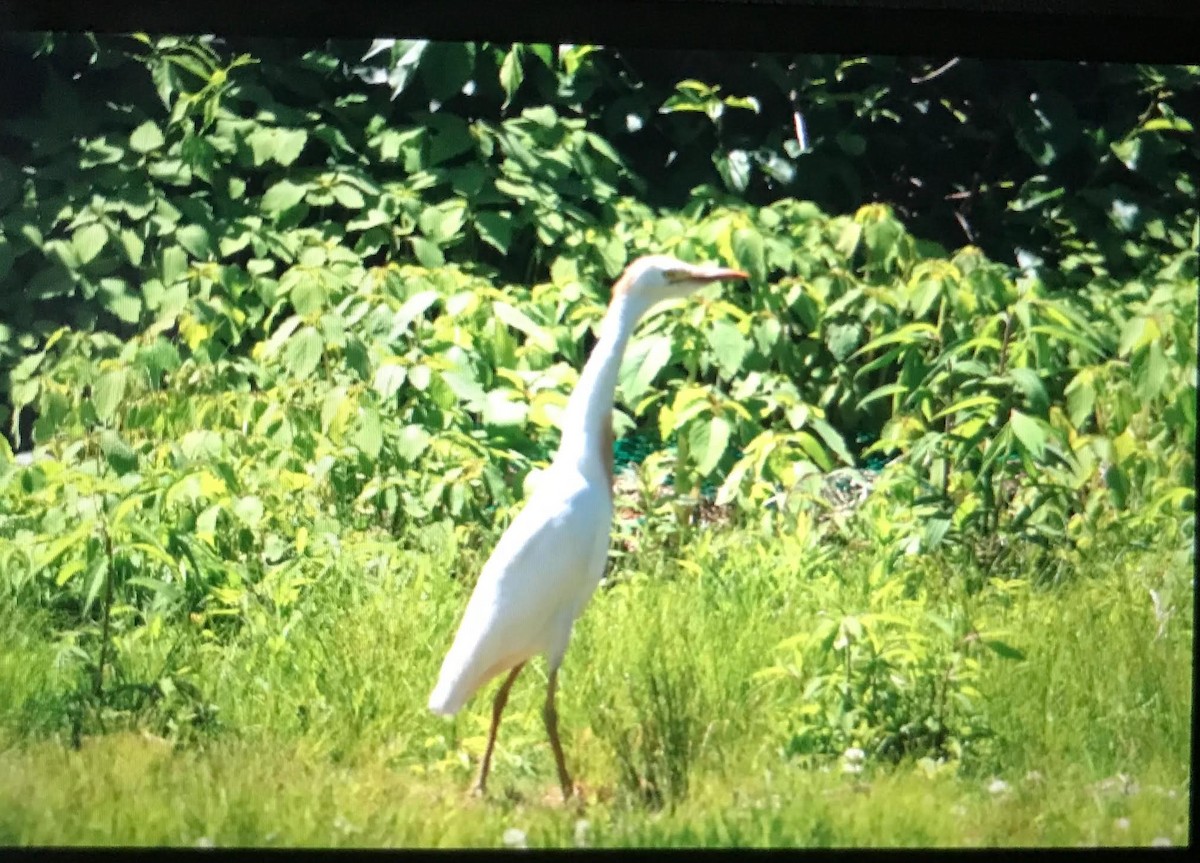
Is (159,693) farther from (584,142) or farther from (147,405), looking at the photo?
(584,142)

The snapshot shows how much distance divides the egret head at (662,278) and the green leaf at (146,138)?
779 millimetres

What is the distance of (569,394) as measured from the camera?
253cm

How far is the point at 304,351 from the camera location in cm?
258

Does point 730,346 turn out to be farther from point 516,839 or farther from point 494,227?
point 516,839

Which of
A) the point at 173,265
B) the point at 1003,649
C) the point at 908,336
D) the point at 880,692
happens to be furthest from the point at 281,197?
the point at 1003,649

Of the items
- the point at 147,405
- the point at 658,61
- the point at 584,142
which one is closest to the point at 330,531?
the point at 147,405

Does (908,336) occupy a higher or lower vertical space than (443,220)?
lower

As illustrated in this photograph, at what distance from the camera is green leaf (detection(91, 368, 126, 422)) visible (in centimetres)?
254

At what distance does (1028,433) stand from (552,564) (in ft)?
2.61

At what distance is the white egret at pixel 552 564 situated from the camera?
242 centimetres

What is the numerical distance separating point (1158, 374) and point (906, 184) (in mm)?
531

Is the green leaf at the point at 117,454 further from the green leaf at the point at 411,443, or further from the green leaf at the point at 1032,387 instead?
the green leaf at the point at 1032,387

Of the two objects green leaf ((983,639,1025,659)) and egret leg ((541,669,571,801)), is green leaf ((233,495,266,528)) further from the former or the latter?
green leaf ((983,639,1025,659))

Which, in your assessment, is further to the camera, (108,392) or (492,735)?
(108,392)
